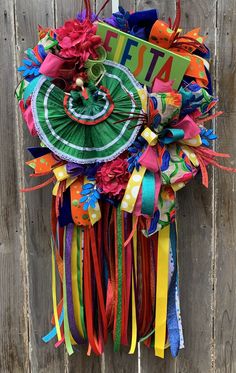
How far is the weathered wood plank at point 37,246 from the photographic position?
107cm

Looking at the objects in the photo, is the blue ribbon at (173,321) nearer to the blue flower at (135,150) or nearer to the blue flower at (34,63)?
the blue flower at (135,150)

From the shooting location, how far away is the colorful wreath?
899 millimetres

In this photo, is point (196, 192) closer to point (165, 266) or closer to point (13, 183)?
point (165, 266)

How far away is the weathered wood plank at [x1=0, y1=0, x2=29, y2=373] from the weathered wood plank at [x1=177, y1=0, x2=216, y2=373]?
0.43 metres

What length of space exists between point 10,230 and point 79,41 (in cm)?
54

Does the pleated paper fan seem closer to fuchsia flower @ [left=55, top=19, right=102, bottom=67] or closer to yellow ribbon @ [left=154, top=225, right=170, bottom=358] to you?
fuchsia flower @ [left=55, top=19, right=102, bottom=67]

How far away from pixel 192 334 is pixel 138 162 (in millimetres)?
530

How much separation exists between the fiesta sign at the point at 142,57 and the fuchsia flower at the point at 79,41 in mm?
22

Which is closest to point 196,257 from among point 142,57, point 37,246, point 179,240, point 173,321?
point 179,240

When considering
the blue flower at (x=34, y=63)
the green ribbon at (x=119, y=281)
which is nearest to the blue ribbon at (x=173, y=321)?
the green ribbon at (x=119, y=281)

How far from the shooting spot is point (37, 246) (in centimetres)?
115

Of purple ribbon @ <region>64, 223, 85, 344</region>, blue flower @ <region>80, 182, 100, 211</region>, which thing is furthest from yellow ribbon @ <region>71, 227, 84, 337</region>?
blue flower @ <region>80, 182, 100, 211</region>

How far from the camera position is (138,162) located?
0.91m

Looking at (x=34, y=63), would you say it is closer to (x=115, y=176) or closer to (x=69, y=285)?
(x=115, y=176)
